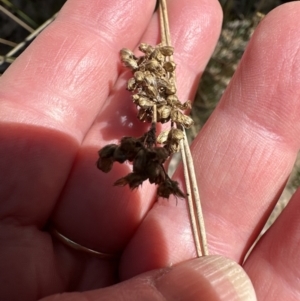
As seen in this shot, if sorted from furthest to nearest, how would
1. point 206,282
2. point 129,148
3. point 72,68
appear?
point 72,68, point 206,282, point 129,148

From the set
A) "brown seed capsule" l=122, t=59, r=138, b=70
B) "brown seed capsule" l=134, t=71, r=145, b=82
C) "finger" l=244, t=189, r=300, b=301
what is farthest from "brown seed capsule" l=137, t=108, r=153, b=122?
"finger" l=244, t=189, r=300, b=301

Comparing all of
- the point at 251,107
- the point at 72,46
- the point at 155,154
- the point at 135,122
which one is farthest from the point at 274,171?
the point at 72,46

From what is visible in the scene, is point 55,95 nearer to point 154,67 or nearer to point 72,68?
point 72,68

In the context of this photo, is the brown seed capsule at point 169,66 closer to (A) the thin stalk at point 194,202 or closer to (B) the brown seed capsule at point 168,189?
(A) the thin stalk at point 194,202

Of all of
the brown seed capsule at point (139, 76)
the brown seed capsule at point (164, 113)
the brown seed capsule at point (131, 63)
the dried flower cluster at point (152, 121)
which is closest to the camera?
the dried flower cluster at point (152, 121)

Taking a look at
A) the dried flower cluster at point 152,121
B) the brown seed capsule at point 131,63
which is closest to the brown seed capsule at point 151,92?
the dried flower cluster at point 152,121

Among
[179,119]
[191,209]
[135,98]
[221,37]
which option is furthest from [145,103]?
[221,37]

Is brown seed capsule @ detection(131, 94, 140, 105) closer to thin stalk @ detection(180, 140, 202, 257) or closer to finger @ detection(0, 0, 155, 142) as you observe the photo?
thin stalk @ detection(180, 140, 202, 257)

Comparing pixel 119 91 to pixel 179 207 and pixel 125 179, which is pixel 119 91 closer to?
pixel 179 207
